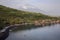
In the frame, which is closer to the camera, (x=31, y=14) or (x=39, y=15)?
(x=31, y=14)

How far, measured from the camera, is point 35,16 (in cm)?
2866

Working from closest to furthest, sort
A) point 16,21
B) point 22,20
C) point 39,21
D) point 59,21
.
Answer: point 16,21 → point 22,20 → point 39,21 → point 59,21

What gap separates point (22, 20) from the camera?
24703 millimetres

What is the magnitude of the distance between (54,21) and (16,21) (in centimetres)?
862

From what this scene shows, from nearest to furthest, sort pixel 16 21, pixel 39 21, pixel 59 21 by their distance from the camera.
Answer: pixel 16 21, pixel 39 21, pixel 59 21

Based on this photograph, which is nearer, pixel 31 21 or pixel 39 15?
pixel 31 21

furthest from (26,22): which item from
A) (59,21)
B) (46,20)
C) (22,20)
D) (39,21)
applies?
(59,21)

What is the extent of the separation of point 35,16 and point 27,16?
166cm

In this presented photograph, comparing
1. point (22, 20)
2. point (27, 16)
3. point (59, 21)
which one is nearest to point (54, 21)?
point (59, 21)

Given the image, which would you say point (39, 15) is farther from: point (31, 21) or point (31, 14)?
point (31, 21)

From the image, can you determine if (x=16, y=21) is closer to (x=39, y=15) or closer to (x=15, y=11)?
(x=15, y=11)

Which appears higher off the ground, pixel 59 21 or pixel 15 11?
pixel 15 11

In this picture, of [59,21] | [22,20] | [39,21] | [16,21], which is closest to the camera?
[16,21]

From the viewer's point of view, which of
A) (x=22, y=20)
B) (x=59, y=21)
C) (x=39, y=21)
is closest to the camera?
(x=22, y=20)
